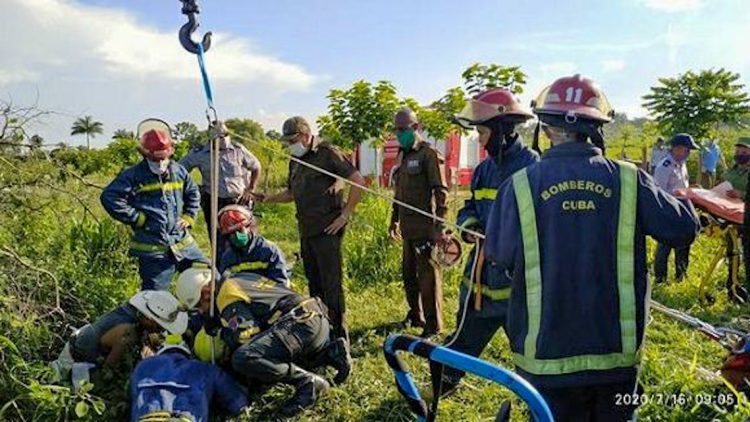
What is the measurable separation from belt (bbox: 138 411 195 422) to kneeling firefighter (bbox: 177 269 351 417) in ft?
1.65

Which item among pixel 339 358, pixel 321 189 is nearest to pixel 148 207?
pixel 321 189

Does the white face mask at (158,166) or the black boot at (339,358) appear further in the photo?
the white face mask at (158,166)

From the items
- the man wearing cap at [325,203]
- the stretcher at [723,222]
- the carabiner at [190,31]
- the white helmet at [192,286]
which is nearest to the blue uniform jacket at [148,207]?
the white helmet at [192,286]

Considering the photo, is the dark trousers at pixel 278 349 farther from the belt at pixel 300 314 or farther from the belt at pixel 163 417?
the belt at pixel 163 417

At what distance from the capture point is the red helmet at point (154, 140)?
16.1 ft

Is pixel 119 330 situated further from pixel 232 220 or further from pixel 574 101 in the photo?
pixel 574 101

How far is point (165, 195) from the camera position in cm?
501

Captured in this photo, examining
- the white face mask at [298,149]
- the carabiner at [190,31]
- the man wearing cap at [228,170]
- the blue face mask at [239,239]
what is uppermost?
the carabiner at [190,31]

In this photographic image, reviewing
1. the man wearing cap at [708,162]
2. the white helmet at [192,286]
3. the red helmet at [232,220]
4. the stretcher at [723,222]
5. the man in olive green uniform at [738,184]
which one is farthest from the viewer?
the man wearing cap at [708,162]

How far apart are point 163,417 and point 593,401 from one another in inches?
89.0

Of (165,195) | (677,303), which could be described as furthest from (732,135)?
(165,195)

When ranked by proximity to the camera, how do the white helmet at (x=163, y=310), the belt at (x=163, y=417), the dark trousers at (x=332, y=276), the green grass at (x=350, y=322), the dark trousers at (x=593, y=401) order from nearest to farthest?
the dark trousers at (x=593, y=401), the belt at (x=163, y=417), the green grass at (x=350, y=322), the white helmet at (x=163, y=310), the dark trousers at (x=332, y=276)

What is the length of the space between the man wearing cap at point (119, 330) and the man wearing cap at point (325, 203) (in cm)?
117

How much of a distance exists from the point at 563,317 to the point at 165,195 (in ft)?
12.1
